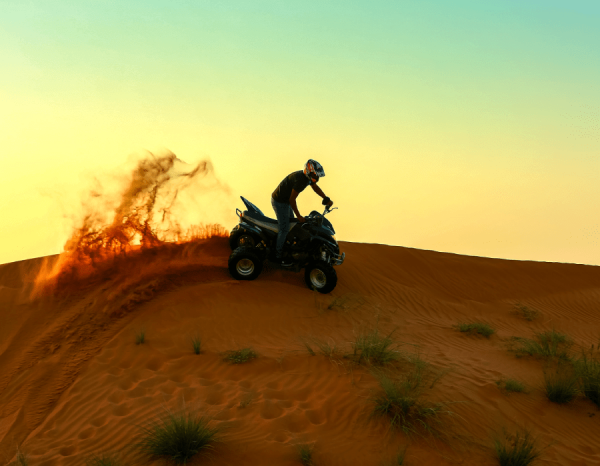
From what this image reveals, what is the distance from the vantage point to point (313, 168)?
956cm

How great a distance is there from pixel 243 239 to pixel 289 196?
2.04 meters

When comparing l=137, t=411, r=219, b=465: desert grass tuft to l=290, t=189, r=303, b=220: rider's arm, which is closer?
l=137, t=411, r=219, b=465: desert grass tuft

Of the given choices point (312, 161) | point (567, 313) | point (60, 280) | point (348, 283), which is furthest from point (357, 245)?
point (60, 280)

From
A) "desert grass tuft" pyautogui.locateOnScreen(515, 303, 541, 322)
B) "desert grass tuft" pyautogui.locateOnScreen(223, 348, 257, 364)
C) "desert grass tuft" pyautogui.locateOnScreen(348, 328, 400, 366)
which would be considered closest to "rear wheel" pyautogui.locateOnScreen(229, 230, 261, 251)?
"desert grass tuft" pyautogui.locateOnScreen(223, 348, 257, 364)

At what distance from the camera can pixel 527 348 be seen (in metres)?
9.22

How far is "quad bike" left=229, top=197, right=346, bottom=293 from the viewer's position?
10414mm

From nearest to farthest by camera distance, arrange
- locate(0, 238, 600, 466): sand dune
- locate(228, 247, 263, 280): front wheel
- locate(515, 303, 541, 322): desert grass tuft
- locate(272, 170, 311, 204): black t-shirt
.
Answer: locate(0, 238, 600, 466): sand dune → locate(272, 170, 311, 204): black t-shirt → locate(228, 247, 263, 280): front wheel → locate(515, 303, 541, 322): desert grass tuft

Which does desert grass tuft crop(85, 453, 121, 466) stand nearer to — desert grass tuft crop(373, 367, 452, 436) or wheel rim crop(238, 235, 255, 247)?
desert grass tuft crop(373, 367, 452, 436)

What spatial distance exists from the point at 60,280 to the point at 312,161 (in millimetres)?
6798

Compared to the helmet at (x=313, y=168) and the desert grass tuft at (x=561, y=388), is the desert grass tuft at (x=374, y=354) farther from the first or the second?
the helmet at (x=313, y=168)

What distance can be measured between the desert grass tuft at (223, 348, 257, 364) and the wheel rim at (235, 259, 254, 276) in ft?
11.6

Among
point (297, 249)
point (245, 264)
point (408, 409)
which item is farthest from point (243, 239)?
point (408, 409)

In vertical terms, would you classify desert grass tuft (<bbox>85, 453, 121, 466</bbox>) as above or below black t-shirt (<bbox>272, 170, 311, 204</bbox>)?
below

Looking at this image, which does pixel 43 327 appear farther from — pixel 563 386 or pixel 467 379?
pixel 563 386
